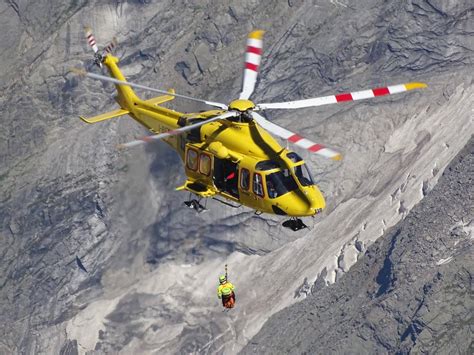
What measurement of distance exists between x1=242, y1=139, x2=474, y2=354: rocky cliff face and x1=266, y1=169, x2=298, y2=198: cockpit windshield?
50844 millimetres

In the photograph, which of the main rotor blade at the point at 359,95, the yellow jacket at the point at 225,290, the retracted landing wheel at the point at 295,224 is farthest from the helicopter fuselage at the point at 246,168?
the yellow jacket at the point at 225,290

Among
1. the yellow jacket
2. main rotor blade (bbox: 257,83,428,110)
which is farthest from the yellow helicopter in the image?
the yellow jacket

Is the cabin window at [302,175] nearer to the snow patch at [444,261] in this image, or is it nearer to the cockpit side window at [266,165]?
the cockpit side window at [266,165]

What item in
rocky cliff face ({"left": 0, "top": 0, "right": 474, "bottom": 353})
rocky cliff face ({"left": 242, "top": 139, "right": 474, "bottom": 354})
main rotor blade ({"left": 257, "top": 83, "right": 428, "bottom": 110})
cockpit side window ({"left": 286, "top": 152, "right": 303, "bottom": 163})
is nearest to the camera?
main rotor blade ({"left": 257, "top": 83, "right": 428, "bottom": 110})

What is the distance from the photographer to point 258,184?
44031mm

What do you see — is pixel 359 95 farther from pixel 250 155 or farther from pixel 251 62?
pixel 251 62

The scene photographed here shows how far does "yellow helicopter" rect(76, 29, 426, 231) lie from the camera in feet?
141

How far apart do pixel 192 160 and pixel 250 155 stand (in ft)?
13.6

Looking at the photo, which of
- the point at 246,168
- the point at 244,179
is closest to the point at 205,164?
the point at 244,179

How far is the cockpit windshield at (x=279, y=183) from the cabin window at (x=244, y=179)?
3.89 feet

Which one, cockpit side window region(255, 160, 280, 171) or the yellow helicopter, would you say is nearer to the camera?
the yellow helicopter

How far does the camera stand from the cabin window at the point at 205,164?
153 ft

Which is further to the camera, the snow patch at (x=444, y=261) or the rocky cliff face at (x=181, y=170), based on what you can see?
the rocky cliff face at (x=181, y=170)

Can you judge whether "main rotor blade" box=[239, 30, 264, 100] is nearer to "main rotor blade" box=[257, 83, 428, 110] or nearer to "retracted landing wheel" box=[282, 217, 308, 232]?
"main rotor blade" box=[257, 83, 428, 110]
